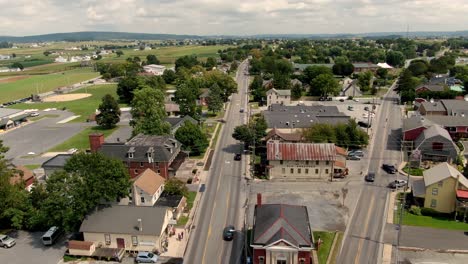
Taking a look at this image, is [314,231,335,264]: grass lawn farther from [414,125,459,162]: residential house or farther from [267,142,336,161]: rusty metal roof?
[414,125,459,162]: residential house

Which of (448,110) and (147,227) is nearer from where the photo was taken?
(147,227)

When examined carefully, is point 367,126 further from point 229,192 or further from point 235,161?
point 229,192

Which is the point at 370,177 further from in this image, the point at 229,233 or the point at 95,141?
the point at 95,141

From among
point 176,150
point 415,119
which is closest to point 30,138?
point 176,150

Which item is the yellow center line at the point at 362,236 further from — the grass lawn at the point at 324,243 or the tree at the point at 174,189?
the tree at the point at 174,189

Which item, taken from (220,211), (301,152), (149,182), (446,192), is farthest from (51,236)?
(446,192)

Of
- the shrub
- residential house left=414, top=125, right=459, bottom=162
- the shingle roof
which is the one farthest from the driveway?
residential house left=414, top=125, right=459, bottom=162

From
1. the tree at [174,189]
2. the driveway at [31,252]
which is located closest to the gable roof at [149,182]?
the tree at [174,189]
